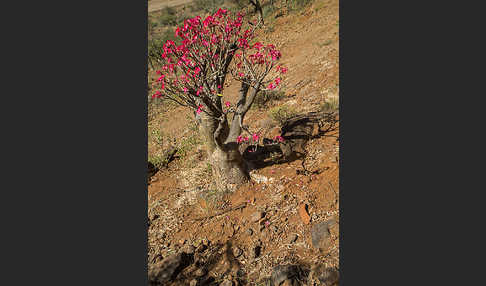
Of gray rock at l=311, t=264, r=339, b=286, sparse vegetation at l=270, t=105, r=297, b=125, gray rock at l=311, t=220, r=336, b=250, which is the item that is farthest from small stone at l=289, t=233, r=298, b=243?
sparse vegetation at l=270, t=105, r=297, b=125

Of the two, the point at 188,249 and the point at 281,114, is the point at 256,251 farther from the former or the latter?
the point at 281,114

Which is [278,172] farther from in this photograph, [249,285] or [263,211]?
[249,285]

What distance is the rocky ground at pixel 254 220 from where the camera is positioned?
315 centimetres

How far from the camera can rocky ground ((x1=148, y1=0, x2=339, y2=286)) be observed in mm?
3154

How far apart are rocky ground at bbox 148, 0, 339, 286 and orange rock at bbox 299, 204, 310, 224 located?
0.04ft

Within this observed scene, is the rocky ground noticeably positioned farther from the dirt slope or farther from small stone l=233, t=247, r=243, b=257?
the dirt slope

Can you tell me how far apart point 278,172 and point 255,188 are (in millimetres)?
469

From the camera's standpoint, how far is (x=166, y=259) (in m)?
3.42

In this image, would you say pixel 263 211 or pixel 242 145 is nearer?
pixel 263 211

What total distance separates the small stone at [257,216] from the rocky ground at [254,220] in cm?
1

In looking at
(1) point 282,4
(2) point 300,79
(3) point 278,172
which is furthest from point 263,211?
(1) point 282,4

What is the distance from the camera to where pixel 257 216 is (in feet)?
12.5

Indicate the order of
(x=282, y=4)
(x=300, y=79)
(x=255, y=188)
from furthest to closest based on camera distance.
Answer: (x=282, y=4) → (x=300, y=79) → (x=255, y=188)

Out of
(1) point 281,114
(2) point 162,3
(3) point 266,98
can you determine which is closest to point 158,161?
(1) point 281,114
